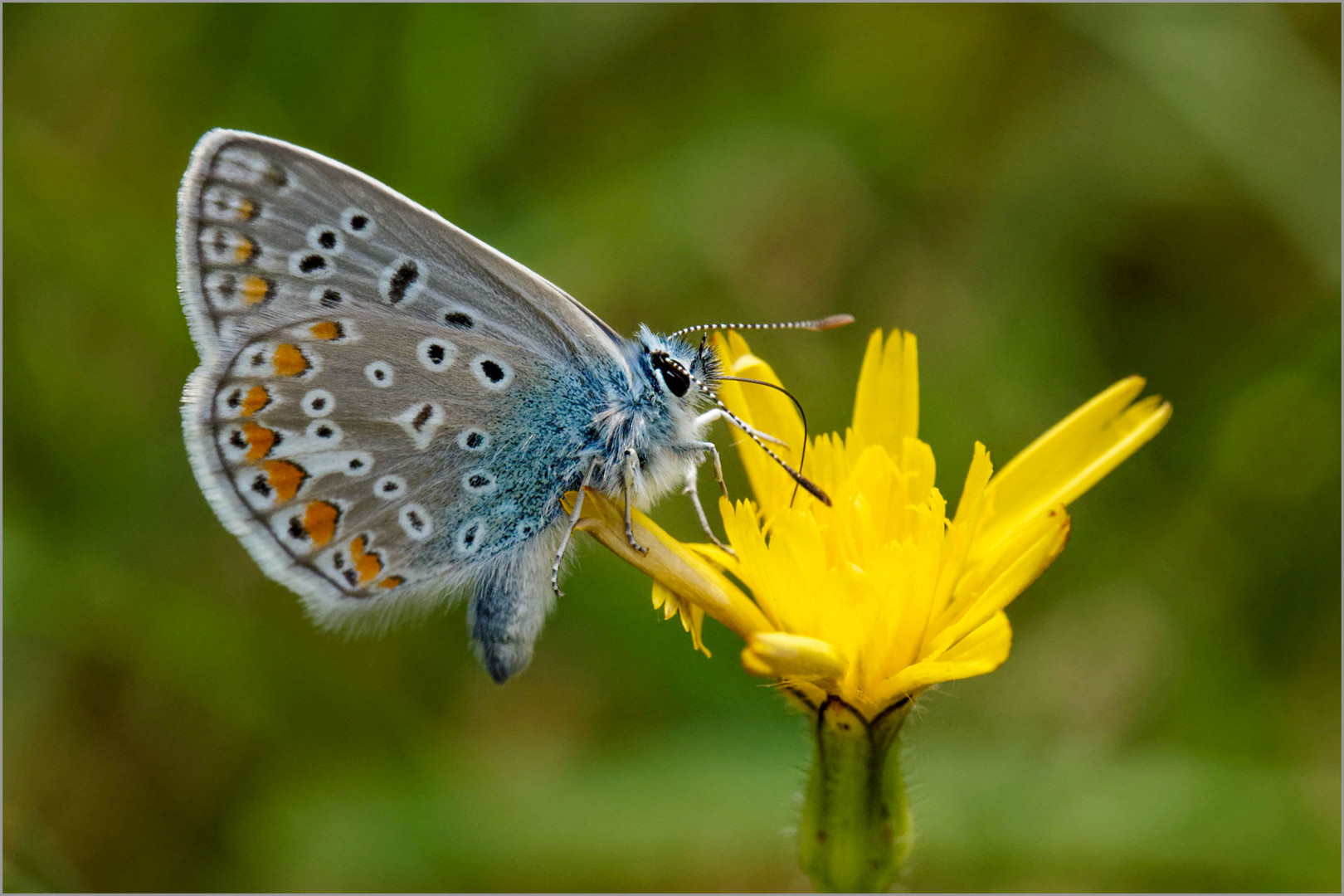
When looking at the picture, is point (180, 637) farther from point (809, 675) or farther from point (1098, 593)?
point (1098, 593)

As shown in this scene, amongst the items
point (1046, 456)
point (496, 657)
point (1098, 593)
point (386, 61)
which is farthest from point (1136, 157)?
point (496, 657)

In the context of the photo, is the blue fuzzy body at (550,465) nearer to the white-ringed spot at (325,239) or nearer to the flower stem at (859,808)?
the white-ringed spot at (325,239)

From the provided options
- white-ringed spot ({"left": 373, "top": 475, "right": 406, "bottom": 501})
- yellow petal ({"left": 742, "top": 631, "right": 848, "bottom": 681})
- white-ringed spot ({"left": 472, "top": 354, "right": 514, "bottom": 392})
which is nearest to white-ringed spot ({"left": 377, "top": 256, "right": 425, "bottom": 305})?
white-ringed spot ({"left": 472, "top": 354, "right": 514, "bottom": 392})

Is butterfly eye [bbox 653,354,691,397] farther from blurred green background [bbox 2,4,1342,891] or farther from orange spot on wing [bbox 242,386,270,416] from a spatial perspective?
blurred green background [bbox 2,4,1342,891]

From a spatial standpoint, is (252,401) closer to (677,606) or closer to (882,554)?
(677,606)

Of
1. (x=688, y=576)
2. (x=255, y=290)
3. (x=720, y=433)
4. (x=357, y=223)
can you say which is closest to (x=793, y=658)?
(x=688, y=576)
